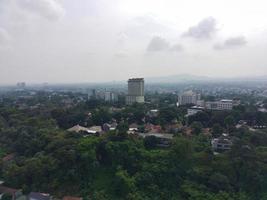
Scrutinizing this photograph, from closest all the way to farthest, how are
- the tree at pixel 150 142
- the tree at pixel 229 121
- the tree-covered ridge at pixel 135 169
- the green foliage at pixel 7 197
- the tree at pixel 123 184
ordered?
1. the green foliage at pixel 7 197
2. the tree at pixel 123 184
3. the tree-covered ridge at pixel 135 169
4. the tree at pixel 150 142
5. the tree at pixel 229 121

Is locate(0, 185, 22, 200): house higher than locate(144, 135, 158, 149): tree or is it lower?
lower

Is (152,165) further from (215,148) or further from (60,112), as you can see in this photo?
(60,112)

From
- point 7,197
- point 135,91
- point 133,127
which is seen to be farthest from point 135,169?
point 135,91

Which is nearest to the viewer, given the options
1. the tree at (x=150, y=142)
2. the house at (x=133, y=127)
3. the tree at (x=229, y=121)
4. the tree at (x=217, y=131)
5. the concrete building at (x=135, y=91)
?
the tree at (x=150, y=142)

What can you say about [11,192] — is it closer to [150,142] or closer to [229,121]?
[150,142]

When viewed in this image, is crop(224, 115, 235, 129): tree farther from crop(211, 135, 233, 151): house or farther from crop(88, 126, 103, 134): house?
crop(88, 126, 103, 134): house

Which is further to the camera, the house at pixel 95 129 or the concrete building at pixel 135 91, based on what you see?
the concrete building at pixel 135 91

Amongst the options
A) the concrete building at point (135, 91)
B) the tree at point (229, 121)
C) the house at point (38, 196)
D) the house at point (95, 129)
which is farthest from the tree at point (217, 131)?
the concrete building at point (135, 91)

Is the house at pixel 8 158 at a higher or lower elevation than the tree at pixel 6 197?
higher

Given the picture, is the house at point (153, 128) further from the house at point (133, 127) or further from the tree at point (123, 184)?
the tree at point (123, 184)

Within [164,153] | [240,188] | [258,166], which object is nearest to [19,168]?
[164,153]

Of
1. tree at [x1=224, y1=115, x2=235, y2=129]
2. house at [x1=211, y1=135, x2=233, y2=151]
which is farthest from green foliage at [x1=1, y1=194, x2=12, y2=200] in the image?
tree at [x1=224, y1=115, x2=235, y2=129]
